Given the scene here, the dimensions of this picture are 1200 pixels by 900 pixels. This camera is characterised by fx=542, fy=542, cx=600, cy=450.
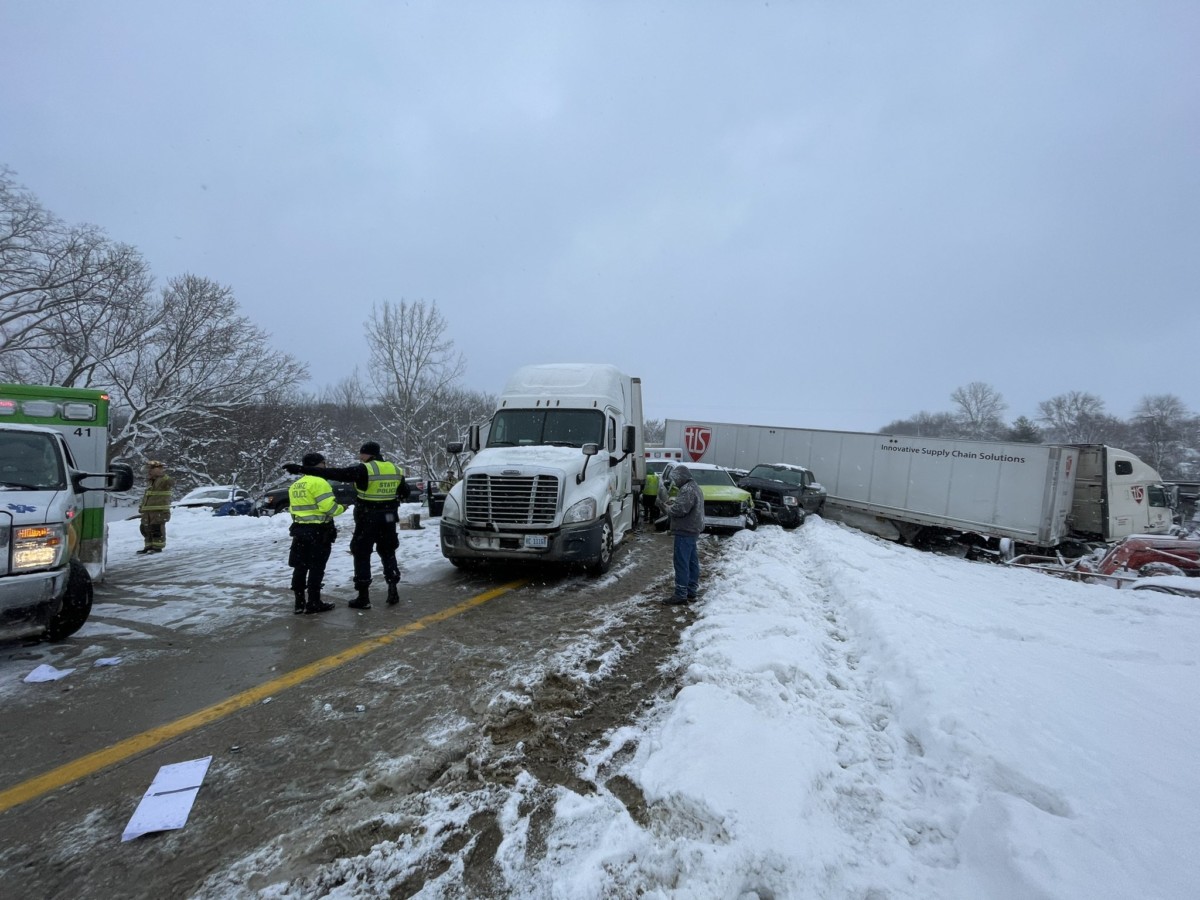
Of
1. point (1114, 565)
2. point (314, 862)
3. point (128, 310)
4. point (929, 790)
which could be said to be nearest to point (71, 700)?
point (314, 862)

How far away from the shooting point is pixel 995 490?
15.1m

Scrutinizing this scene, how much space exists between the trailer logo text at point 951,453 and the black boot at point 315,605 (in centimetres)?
1686

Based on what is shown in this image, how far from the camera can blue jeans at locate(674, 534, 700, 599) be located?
6777 millimetres

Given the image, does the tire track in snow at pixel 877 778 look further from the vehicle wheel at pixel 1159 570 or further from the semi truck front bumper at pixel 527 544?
the vehicle wheel at pixel 1159 570

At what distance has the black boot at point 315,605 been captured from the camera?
590cm

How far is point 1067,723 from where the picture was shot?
3076 millimetres

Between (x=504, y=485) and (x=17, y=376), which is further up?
(x=17, y=376)

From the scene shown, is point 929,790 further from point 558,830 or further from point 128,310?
point 128,310

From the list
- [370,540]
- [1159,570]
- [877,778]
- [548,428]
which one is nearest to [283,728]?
[370,540]

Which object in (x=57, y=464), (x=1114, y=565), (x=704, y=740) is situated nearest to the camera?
(x=704, y=740)

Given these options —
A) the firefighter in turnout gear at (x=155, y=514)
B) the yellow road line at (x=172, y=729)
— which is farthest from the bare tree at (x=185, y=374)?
the yellow road line at (x=172, y=729)

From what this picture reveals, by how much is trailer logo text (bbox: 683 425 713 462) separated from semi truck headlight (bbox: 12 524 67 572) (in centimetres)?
2075

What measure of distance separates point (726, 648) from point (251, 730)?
343cm

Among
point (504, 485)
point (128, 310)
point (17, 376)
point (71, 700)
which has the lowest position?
point (71, 700)
